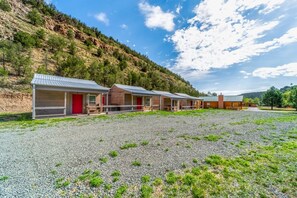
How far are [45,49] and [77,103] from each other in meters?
22.9

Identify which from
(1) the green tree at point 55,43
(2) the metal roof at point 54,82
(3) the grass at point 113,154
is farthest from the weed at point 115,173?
(1) the green tree at point 55,43

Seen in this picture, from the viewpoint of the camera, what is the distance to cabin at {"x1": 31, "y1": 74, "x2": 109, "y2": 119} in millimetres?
11916

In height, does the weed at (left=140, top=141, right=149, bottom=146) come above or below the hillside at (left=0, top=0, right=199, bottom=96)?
below

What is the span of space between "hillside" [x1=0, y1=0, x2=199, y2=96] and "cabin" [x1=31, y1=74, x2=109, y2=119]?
6.46m

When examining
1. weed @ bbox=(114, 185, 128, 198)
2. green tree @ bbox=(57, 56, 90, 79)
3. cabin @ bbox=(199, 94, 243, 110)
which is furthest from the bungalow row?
cabin @ bbox=(199, 94, 243, 110)

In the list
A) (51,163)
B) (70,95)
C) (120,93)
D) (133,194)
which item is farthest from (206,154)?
(120,93)

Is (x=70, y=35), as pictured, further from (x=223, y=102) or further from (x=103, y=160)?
(x=103, y=160)

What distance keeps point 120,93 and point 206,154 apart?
1695cm

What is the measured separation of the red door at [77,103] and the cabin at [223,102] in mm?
34460

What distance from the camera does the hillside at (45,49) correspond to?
19.5 metres

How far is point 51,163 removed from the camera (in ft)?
13.3

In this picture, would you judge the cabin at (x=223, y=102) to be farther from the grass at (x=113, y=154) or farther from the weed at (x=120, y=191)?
the weed at (x=120, y=191)

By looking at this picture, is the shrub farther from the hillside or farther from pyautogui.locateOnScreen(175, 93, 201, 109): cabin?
pyautogui.locateOnScreen(175, 93, 201, 109): cabin

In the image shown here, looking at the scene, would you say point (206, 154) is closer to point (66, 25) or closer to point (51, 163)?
point (51, 163)
